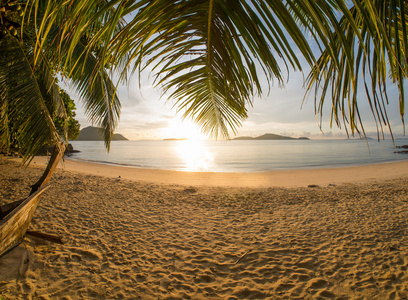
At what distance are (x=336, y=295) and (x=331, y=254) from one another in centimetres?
87

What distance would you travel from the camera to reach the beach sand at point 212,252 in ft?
8.34

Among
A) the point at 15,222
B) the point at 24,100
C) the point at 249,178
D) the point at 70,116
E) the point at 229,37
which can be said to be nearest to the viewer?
the point at 229,37

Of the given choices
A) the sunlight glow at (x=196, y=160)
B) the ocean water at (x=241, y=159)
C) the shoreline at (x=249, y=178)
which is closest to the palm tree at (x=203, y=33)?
the ocean water at (x=241, y=159)

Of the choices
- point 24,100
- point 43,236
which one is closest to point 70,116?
point 24,100

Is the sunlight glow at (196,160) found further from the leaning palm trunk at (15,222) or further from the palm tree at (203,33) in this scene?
the palm tree at (203,33)

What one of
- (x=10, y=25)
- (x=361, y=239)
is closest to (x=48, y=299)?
(x=10, y=25)

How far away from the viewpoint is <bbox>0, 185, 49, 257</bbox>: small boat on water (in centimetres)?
253

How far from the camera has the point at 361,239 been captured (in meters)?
3.62

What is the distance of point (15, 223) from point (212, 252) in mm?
2696

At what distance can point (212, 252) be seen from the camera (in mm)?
3410

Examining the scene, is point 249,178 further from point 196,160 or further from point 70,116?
point 196,160

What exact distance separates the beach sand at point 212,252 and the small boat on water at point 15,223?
21 centimetres

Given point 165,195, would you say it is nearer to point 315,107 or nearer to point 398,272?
point 398,272

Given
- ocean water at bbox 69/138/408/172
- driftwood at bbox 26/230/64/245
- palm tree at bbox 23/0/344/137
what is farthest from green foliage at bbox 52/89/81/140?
ocean water at bbox 69/138/408/172
